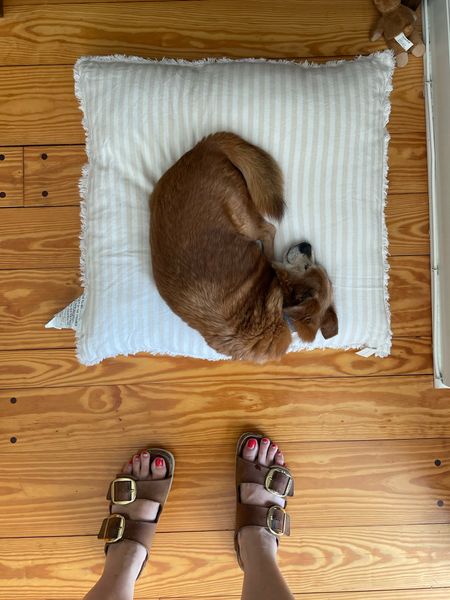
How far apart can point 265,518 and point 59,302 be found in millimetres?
1021

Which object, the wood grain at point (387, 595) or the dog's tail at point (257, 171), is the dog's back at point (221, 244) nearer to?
the dog's tail at point (257, 171)

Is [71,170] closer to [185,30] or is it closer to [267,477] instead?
[185,30]

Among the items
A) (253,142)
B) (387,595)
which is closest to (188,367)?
(253,142)

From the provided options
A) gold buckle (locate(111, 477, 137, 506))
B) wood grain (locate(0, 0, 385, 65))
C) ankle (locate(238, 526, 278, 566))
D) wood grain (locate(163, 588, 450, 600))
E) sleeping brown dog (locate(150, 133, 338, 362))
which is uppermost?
wood grain (locate(0, 0, 385, 65))

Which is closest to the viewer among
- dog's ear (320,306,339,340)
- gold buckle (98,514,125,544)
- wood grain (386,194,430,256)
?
dog's ear (320,306,339,340)

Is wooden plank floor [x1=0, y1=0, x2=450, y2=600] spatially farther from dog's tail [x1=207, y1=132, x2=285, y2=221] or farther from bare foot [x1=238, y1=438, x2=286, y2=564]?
dog's tail [x1=207, y1=132, x2=285, y2=221]

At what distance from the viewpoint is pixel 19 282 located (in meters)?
1.82

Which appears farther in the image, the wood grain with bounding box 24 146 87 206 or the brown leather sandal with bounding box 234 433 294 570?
the wood grain with bounding box 24 146 87 206

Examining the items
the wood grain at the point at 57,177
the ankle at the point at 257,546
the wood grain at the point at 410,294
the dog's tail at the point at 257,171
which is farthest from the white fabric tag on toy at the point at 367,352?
the wood grain at the point at 57,177

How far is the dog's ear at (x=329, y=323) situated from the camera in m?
1.57

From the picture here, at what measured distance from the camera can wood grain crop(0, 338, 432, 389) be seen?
5.89 ft

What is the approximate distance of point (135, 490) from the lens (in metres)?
1.73

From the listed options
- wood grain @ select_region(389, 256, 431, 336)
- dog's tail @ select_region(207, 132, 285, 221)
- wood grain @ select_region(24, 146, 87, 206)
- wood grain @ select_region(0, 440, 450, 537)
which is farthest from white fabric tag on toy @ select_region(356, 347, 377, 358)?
wood grain @ select_region(24, 146, 87, 206)

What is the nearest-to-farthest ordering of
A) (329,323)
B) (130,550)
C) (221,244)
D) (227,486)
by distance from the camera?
(221,244) < (329,323) < (130,550) < (227,486)
